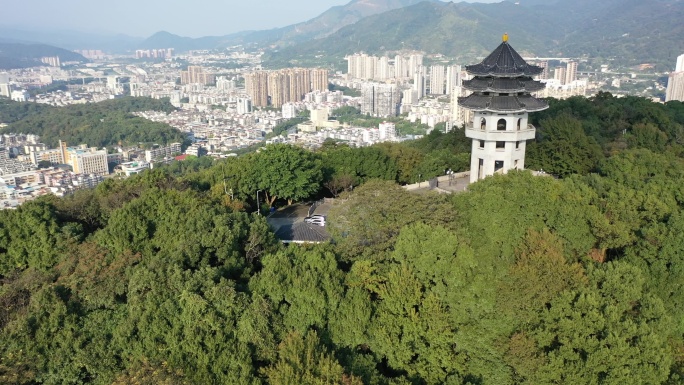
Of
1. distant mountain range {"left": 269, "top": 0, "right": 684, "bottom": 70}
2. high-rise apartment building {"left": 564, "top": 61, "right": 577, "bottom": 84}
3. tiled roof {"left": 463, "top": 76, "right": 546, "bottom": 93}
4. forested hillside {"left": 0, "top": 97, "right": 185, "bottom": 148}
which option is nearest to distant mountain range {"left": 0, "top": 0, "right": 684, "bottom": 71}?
distant mountain range {"left": 269, "top": 0, "right": 684, "bottom": 70}

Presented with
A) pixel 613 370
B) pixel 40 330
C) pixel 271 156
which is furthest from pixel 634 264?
pixel 40 330

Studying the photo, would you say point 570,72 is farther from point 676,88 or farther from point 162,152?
point 162,152

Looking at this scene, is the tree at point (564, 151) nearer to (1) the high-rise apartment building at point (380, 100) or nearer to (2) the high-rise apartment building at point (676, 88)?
(2) the high-rise apartment building at point (676, 88)

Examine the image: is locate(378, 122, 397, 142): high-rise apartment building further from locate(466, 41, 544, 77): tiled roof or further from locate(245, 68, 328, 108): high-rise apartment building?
locate(466, 41, 544, 77): tiled roof

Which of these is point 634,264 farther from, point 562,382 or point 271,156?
point 271,156

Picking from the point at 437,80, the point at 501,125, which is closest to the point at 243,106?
the point at 437,80
